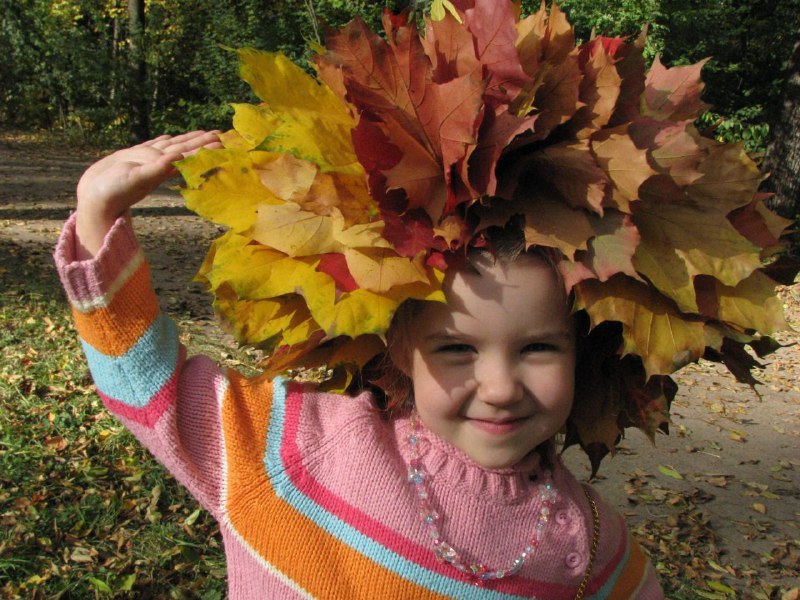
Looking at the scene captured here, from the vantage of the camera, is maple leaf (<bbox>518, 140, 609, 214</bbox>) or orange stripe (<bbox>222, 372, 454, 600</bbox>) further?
orange stripe (<bbox>222, 372, 454, 600</bbox>)

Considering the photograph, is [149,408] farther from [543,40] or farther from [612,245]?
[543,40]

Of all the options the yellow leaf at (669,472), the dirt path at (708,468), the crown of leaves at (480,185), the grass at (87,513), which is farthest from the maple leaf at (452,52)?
the yellow leaf at (669,472)

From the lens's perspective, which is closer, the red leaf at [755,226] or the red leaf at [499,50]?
the red leaf at [499,50]

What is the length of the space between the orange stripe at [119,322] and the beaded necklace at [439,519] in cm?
62

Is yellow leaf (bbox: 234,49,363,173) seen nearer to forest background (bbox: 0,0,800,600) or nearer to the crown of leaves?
the crown of leaves

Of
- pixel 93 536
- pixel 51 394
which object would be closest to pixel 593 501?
pixel 93 536

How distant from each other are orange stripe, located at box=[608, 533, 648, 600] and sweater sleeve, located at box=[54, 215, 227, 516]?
95cm

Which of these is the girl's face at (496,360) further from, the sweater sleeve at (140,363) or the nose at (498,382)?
the sweater sleeve at (140,363)

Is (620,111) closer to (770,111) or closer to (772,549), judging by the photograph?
(772,549)

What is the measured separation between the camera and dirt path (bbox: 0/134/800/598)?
3.84 m

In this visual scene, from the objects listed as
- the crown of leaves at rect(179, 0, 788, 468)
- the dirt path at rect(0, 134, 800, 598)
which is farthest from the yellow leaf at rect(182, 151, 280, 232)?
the dirt path at rect(0, 134, 800, 598)

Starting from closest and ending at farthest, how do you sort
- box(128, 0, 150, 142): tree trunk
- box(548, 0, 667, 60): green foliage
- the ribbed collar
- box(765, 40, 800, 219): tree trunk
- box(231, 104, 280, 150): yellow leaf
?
box(231, 104, 280, 150): yellow leaf, the ribbed collar, box(765, 40, 800, 219): tree trunk, box(548, 0, 667, 60): green foliage, box(128, 0, 150, 142): tree trunk

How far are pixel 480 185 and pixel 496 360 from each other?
0.34 m

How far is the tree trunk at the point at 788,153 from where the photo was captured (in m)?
9.78
